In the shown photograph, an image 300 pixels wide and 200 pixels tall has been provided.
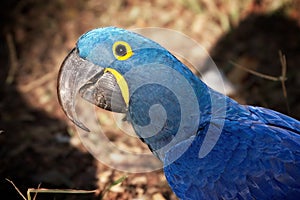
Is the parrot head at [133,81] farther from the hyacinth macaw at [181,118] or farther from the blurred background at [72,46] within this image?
the blurred background at [72,46]

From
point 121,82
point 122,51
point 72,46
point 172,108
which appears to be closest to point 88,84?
point 121,82

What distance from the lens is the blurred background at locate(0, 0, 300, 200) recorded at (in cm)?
471

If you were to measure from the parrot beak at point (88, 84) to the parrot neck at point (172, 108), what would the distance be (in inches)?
4.2

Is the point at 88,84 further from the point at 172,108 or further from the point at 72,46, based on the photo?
the point at 72,46

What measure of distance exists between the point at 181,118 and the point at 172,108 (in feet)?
0.30

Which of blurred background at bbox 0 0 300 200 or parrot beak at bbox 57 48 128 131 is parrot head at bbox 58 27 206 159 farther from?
blurred background at bbox 0 0 300 200

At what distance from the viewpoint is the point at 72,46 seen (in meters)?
6.26

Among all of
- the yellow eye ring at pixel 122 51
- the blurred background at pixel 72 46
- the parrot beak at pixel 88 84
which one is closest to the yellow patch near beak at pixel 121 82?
the parrot beak at pixel 88 84

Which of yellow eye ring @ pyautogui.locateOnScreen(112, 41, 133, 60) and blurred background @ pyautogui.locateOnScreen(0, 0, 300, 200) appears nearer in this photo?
yellow eye ring @ pyautogui.locateOnScreen(112, 41, 133, 60)

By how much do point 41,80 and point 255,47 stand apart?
95.8 inches

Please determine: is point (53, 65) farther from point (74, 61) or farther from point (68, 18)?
point (74, 61)

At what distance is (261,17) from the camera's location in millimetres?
6355

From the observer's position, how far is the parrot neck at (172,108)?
355 cm

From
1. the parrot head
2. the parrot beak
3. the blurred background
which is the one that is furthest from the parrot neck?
the blurred background
